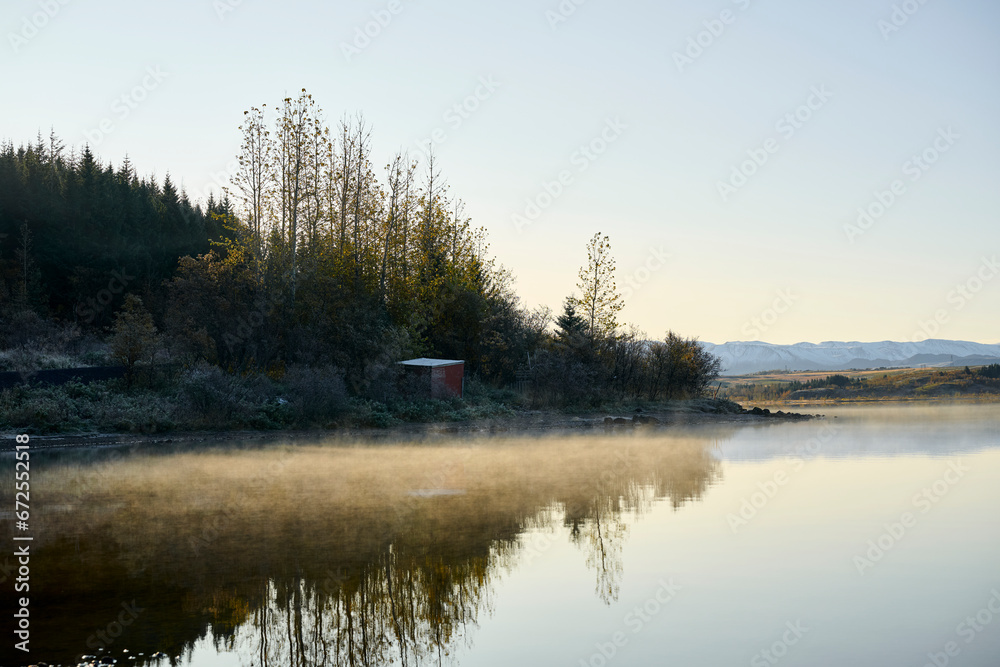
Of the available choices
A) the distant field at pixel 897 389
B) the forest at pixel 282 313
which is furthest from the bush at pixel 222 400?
the distant field at pixel 897 389

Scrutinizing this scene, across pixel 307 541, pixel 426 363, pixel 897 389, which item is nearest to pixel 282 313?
pixel 426 363

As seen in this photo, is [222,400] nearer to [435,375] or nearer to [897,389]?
[435,375]

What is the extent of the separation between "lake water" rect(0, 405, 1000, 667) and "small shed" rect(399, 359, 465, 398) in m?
11.9

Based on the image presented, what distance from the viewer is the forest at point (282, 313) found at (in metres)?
22.1

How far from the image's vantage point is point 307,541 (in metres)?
8.73

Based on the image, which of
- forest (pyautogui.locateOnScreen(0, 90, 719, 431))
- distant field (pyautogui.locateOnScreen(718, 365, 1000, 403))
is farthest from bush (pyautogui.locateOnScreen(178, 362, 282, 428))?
distant field (pyautogui.locateOnScreen(718, 365, 1000, 403))

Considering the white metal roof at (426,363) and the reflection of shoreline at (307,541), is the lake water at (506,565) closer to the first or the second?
the reflection of shoreline at (307,541)

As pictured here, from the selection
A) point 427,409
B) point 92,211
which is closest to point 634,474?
point 427,409

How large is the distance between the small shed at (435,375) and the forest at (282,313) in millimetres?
652

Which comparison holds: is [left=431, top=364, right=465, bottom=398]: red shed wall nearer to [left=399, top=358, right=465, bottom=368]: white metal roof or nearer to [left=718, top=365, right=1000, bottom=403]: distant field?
[left=399, top=358, right=465, bottom=368]: white metal roof

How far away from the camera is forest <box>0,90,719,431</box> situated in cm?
2206

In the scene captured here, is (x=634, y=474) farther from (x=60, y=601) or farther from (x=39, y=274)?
(x=39, y=274)

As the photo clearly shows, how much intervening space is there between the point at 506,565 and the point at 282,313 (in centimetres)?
2130

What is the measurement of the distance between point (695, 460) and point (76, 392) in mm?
15649
